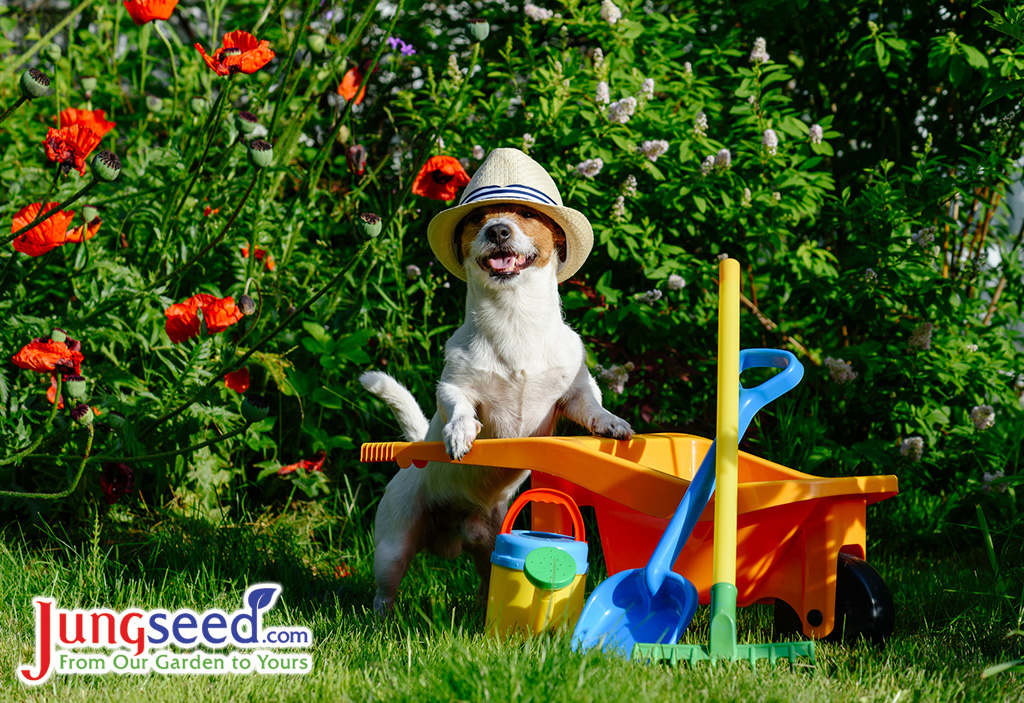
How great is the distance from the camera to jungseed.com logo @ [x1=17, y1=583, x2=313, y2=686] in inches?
72.0

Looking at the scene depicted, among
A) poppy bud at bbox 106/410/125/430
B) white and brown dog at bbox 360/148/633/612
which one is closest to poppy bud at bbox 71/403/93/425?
poppy bud at bbox 106/410/125/430

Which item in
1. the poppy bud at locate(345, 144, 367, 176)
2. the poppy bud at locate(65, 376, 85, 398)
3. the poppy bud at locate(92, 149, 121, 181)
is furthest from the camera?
the poppy bud at locate(345, 144, 367, 176)

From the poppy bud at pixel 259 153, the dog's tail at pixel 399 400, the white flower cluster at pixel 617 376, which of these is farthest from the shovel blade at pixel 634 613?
the poppy bud at pixel 259 153

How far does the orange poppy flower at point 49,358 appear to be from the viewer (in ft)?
6.82

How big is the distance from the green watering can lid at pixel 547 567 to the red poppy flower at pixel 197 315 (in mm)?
1102

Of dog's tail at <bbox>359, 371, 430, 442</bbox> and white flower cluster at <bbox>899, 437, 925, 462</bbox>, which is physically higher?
dog's tail at <bbox>359, 371, 430, 442</bbox>

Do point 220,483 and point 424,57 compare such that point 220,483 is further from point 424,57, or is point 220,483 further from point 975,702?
point 975,702

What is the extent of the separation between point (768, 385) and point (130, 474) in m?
1.82

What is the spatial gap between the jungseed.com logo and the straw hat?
1089 mm

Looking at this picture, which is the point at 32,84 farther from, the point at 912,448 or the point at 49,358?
the point at 912,448

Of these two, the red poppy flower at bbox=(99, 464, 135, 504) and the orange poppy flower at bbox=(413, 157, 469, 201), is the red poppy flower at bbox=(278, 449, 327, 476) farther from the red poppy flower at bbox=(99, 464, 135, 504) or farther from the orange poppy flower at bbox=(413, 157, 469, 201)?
the orange poppy flower at bbox=(413, 157, 469, 201)

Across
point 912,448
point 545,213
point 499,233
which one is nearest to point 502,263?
point 499,233

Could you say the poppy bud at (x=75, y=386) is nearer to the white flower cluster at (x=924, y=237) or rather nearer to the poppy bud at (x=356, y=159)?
the poppy bud at (x=356, y=159)

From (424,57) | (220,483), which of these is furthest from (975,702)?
(424,57)
